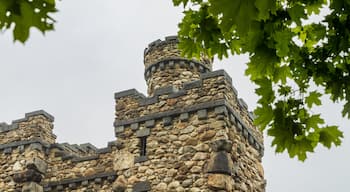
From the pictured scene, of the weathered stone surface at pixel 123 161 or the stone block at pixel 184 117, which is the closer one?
the stone block at pixel 184 117

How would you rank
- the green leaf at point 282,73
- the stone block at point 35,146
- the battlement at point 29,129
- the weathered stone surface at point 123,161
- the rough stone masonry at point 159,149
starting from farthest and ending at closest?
the battlement at point 29,129
the stone block at point 35,146
the weathered stone surface at point 123,161
the rough stone masonry at point 159,149
the green leaf at point 282,73

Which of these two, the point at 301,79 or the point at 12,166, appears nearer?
the point at 301,79

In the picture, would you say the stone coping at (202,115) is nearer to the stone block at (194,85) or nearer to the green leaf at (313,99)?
the stone block at (194,85)

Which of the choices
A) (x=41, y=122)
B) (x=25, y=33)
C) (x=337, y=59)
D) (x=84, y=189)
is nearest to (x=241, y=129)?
(x=84, y=189)

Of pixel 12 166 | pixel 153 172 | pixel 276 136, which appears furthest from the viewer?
pixel 12 166

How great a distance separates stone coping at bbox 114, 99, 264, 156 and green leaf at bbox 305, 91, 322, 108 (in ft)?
21.8

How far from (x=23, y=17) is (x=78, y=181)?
10.5 metres

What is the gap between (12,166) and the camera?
Answer: 12992mm

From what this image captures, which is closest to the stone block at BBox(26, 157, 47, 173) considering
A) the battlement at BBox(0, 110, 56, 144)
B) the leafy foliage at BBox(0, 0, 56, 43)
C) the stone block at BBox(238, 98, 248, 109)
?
the battlement at BBox(0, 110, 56, 144)

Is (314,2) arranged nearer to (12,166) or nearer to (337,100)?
(337,100)

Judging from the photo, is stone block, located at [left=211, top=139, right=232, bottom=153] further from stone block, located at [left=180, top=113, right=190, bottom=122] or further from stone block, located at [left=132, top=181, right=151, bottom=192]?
stone block, located at [left=132, top=181, right=151, bottom=192]

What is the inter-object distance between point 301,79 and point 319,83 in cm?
14

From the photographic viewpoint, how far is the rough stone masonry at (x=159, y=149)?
1050 centimetres

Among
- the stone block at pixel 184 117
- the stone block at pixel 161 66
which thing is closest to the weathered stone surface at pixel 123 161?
the stone block at pixel 184 117
